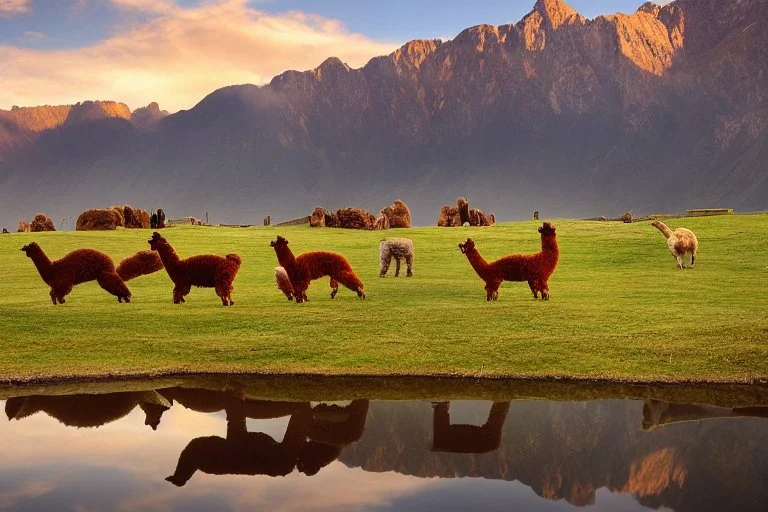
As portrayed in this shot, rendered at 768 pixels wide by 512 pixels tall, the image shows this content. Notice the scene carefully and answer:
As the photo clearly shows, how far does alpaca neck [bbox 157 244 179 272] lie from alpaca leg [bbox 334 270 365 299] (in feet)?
17.2

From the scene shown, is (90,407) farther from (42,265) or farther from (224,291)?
(42,265)

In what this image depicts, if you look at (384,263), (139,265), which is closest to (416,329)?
(384,263)

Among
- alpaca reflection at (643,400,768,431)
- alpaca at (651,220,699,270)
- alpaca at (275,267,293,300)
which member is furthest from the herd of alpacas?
Answer: alpaca at (651,220,699,270)

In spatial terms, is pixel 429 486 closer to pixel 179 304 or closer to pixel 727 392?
pixel 727 392

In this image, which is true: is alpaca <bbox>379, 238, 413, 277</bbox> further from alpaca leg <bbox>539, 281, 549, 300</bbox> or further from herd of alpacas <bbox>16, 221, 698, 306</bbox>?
alpaca leg <bbox>539, 281, 549, 300</bbox>

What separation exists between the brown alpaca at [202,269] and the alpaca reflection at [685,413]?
13309mm

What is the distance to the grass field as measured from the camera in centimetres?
1844

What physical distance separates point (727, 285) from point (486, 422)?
1586 centimetres

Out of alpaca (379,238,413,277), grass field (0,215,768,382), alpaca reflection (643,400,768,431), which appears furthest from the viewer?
alpaca (379,238,413,277)

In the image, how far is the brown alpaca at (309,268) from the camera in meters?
24.0

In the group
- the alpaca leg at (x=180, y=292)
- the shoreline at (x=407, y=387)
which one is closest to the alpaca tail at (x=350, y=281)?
the alpaca leg at (x=180, y=292)

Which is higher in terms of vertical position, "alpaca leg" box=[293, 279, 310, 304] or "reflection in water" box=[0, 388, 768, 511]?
"alpaca leg" box=[293, 279, 310, 304]

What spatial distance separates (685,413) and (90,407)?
12.8m

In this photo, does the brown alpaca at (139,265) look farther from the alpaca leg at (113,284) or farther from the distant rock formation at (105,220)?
the distant rock formation at (105,220)
